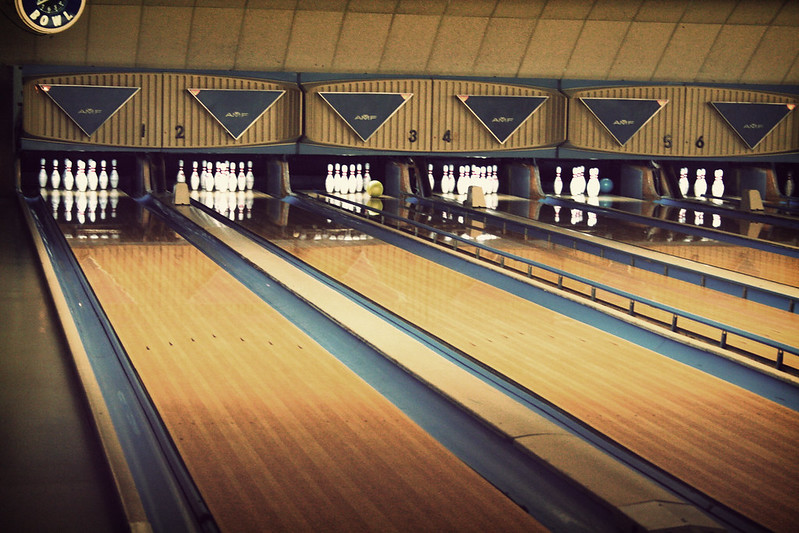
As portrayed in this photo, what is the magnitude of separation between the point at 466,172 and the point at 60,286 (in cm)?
530

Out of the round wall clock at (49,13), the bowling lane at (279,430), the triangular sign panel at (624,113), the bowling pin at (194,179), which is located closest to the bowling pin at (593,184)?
the triangular sign panel at (624,113)

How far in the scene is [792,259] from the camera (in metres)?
5.31

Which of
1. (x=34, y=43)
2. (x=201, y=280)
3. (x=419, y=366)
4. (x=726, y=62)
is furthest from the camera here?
(x=726, y=62)

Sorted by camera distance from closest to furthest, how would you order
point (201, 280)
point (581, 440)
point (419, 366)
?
point (581, 440) < point (419, 366) < point (201, 280)

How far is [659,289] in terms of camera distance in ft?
14.3

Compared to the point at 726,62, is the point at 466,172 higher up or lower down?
lower down

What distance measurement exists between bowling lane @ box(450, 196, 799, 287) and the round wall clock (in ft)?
11.4

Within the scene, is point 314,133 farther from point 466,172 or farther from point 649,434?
point 649,434

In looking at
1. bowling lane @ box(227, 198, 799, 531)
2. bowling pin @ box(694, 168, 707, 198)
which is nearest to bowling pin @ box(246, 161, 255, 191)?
bowling lane @ box(227, 198, 799, 531)

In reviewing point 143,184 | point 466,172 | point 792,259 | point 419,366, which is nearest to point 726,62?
point 466,172

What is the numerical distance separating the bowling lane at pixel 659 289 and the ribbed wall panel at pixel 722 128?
3.41 m

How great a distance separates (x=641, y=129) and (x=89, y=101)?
4.94 meters

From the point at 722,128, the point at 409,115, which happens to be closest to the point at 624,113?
the point at 722,128

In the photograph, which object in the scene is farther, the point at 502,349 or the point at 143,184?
the point at 143,184
